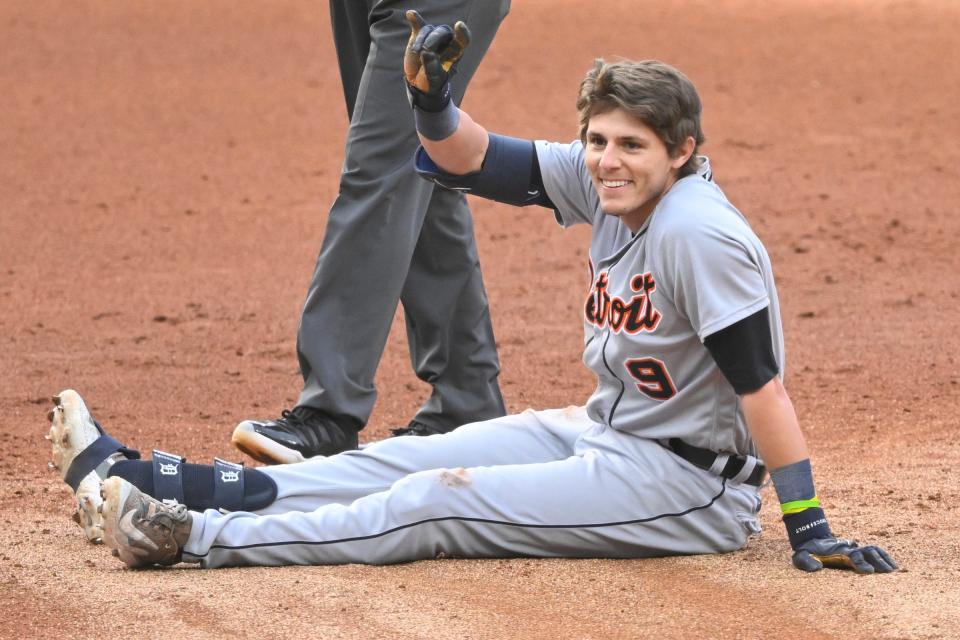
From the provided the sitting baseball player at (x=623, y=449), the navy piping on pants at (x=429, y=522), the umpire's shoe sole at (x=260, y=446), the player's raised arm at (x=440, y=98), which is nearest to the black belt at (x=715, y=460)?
the sitting baseball player at (x=623, y=449)

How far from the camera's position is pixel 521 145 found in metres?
3.26

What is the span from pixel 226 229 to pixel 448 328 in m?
3.48

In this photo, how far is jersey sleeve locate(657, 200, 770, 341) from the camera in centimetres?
280

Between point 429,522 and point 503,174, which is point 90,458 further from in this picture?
point 503,174

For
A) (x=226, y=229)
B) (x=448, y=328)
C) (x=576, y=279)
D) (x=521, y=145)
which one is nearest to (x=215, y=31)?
(x=226, y=229)

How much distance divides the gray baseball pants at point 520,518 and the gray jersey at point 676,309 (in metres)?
0.08

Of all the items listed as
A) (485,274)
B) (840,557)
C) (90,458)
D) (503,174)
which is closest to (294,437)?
(90,458)

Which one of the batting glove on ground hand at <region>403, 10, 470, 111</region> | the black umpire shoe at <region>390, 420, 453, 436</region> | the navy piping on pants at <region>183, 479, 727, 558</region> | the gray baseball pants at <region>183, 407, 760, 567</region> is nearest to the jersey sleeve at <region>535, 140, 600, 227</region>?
the batting glove on ground hand at <region>403, 10, 470, 111</region>

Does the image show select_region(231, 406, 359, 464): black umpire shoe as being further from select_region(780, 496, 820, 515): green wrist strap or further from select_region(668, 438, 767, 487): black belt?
select_region(780, 496, 820, 515): green wrist strap

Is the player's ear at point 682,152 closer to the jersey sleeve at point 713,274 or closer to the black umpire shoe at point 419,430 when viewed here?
the jersey sleeve at point 713,274

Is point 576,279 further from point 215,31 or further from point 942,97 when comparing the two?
point 215,31

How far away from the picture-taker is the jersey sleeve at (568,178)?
10.5 ft

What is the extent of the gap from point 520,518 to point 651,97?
34.0 inches

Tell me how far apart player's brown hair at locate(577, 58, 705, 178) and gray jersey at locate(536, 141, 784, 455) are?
11cm
